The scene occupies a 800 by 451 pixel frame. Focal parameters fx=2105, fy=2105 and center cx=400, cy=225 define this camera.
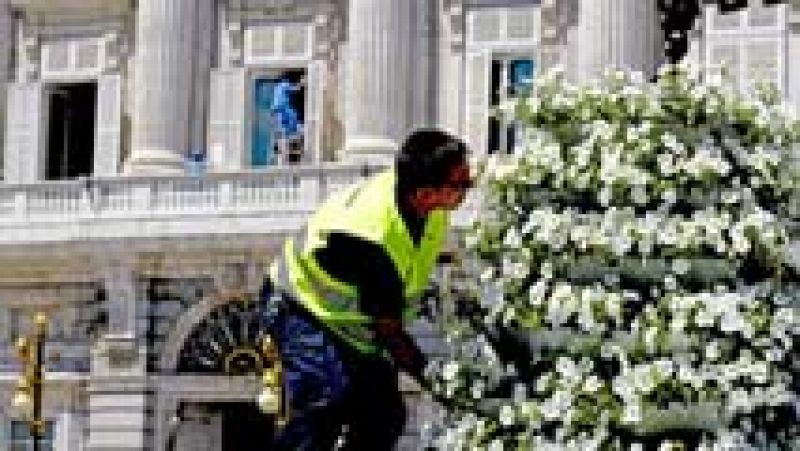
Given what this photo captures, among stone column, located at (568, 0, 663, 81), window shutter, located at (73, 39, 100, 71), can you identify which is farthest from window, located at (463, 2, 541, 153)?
window shutter, located at (73, 39, 100, 71)

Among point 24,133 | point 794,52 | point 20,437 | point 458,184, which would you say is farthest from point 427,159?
point 24,133

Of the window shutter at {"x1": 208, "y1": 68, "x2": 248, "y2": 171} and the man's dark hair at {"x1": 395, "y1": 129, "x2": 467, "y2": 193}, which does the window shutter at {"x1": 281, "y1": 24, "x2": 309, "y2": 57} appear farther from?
the man's dark hair at {"x1": 395, "y1": 129, "x2": 467, "y2": 193}

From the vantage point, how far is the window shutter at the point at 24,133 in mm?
35594

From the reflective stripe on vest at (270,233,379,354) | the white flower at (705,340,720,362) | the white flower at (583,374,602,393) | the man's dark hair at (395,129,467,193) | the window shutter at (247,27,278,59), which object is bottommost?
the white flower at (583,374,602,393)

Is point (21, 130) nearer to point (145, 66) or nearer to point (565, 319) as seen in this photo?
point (145, 66)

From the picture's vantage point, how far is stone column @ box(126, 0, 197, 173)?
33.4 meters

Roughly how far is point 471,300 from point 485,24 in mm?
20786

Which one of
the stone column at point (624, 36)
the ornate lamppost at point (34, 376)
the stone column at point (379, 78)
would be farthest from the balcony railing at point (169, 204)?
the stone column at point (624, 36)

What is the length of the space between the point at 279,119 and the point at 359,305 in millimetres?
25592

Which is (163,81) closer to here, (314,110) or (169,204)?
(169,204)

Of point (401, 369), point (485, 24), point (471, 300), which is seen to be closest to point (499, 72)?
point (485, 24)

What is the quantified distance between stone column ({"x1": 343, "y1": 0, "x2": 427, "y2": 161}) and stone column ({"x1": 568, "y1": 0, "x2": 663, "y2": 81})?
296 cm

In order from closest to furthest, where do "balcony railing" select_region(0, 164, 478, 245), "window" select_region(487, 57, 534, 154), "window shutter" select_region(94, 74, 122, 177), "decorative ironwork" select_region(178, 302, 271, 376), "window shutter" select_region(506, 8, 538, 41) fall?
1. "balcony railing" select_region(0, 164, 478, 245)
2. "decorative ironwork" select_region(178, 302, 271, 376)
3. "window" select_region(487, 57, 534, 154)
4. "window shutter" select_region(506, 8, 538, 41)
5. "window shutter" select_region(94, 74, 122, 177)

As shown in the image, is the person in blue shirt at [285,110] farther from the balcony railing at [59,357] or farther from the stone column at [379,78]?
the balcony railing at [59,357]
